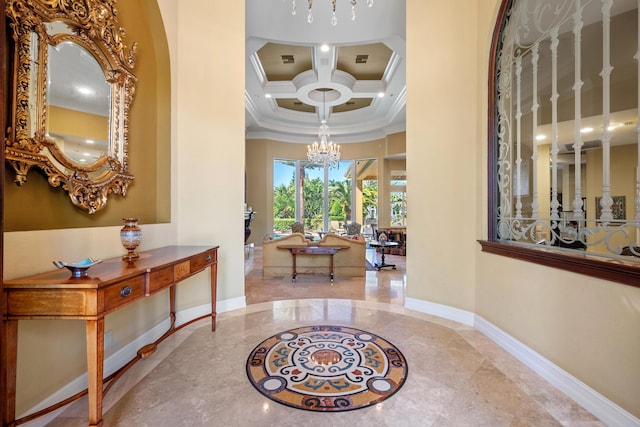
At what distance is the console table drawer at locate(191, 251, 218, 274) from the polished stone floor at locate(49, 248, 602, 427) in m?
0.73

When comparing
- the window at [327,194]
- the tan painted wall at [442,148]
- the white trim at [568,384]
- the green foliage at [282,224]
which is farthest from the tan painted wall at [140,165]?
the window at [327,194]

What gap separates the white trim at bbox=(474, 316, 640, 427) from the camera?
1.57 metres

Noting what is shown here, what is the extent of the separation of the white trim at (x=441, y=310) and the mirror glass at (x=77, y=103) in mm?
3499

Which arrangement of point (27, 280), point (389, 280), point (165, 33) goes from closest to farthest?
point (27, 280) → point (165, 33) → point (389, 280)

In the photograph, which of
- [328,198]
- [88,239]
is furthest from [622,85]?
[328,198]

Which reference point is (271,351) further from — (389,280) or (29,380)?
(389,280)

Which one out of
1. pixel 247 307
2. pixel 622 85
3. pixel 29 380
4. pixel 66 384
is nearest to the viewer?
pixel 29 380

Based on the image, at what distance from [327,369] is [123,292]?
1.51 metres

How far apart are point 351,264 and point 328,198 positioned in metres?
5.10

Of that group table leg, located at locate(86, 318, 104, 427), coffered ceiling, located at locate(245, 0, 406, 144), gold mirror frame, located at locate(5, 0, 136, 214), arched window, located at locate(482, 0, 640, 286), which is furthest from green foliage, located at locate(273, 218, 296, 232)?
table leg, located at locate(86, 318, 104, 427)

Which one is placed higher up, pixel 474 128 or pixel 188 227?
pixel 474 128

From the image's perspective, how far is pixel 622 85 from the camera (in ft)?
6.95

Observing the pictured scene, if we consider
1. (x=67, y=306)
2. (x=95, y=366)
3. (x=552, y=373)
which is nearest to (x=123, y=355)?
(x=95, y=366)

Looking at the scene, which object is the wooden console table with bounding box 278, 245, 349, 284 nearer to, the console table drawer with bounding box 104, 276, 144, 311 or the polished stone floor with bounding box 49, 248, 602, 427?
the polished stone floor with bounding box 49, 248, 602, 427
